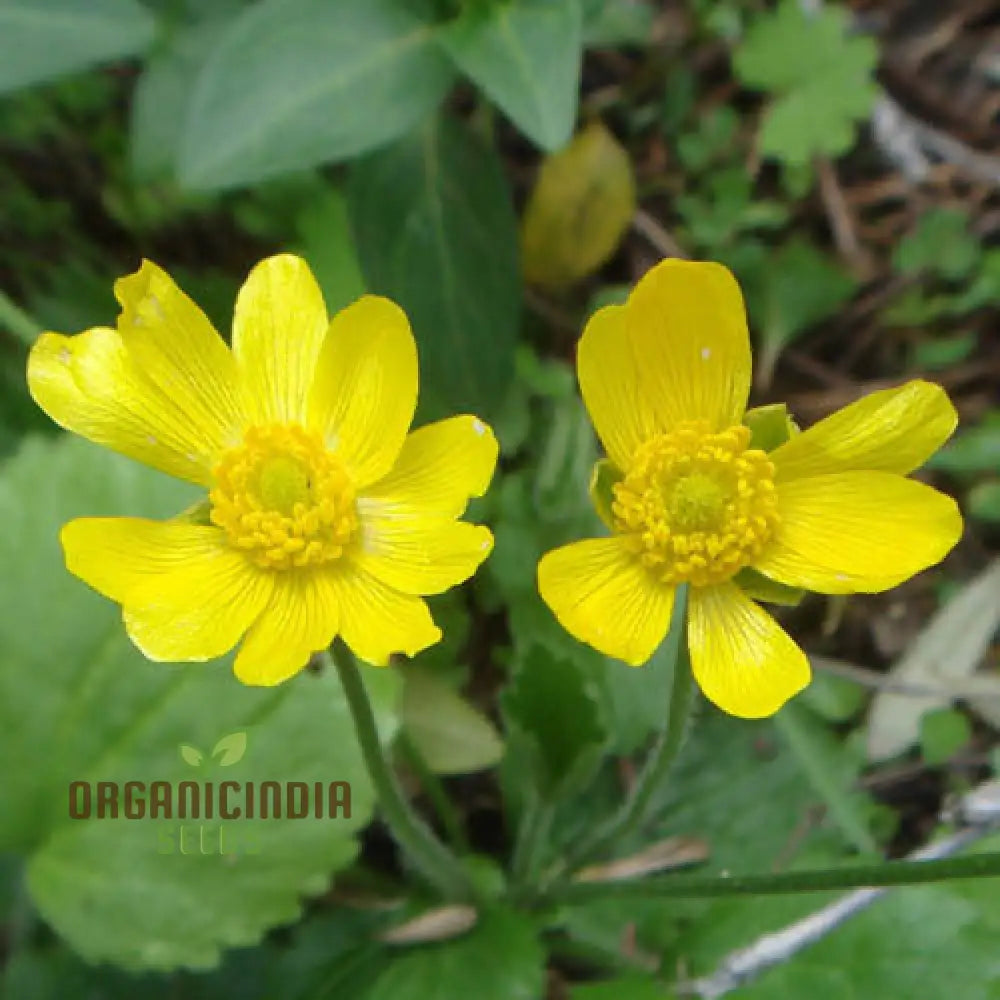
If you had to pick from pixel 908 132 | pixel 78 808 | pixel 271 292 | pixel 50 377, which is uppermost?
pixel 908 132

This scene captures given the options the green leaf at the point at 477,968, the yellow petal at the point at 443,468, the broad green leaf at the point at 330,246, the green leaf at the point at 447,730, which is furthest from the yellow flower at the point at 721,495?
the broad green leaf at the point at 330,246

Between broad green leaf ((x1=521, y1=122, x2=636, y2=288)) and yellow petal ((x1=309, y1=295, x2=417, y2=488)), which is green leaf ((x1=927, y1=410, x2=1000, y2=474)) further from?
yellow petal ((x1=309, y1=295, x2=417, y2=488))

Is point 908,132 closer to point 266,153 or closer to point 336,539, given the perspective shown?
point 266,153

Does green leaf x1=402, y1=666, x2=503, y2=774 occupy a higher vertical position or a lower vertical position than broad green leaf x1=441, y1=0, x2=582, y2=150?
lower

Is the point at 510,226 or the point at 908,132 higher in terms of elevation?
the point at 908,132

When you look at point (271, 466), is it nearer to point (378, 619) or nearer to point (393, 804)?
point (378, 619)

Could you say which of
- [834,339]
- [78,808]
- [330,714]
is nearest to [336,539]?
[330,714]

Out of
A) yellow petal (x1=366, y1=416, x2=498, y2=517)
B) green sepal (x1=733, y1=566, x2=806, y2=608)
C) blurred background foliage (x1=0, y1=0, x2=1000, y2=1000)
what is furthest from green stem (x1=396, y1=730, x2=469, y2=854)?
green sepal (x1=733, y1=566, x2=806, y2=608)
